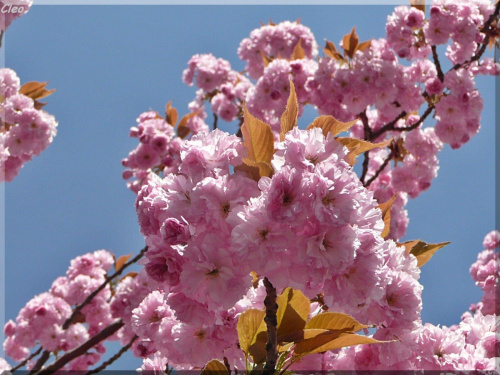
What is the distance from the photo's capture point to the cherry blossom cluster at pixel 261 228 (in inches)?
45.9

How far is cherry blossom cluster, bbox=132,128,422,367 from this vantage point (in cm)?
117

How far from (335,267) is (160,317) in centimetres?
90

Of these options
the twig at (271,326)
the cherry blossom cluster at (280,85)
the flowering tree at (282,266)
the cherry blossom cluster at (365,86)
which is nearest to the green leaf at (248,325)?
the flowering tree at (282,266)

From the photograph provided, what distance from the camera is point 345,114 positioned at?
4.49 metres

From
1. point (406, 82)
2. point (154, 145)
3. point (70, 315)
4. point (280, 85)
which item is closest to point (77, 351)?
point (70, 315)

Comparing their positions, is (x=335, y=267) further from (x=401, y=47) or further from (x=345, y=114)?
(x=401, y=47)

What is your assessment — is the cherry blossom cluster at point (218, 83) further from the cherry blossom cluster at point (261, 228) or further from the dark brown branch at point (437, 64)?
the cherry blossom cluster at point (261, 228)

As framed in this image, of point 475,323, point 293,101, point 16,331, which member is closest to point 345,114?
point 475,323

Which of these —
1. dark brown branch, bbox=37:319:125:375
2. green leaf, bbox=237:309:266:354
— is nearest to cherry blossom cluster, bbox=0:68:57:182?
dark brown branch, bbox=37:319:125:375

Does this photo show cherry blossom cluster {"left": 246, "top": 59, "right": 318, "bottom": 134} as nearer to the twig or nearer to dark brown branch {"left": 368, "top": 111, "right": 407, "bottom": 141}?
dark brown branch {"left": 368, "top": 111, "right": 407, "bottom": 141}

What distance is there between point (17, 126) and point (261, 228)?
12.7 feet

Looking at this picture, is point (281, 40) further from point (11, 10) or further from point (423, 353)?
point (423, 353)

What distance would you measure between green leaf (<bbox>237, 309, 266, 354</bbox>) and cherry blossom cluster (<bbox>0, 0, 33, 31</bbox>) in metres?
3.58

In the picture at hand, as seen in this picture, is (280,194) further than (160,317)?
No
